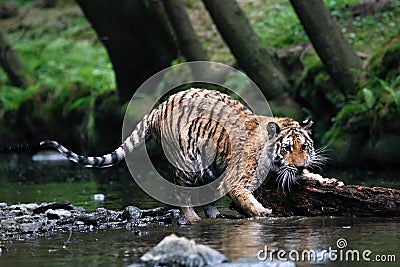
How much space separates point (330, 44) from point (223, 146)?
16.7 feet

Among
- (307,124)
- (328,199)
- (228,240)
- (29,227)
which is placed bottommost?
(228,240)

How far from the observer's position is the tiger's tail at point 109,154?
8.16 m

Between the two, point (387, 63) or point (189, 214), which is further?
point (387, 63)

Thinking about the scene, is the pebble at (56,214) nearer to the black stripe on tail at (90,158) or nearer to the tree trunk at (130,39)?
the black stripe on tail at (90,158)

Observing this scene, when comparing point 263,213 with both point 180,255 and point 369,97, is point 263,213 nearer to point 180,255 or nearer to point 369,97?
point 180,255

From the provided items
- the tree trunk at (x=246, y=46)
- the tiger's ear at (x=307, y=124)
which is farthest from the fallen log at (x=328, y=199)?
the tree trunk at (x=246, y=46)

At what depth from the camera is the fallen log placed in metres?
7.67

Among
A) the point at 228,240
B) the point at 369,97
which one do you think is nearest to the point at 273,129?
the point at 228,240

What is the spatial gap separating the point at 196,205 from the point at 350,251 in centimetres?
295

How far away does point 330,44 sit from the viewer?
13102mm

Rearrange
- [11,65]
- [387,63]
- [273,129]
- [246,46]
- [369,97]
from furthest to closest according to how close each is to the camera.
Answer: [11,65]
[246,46]
[387,63]
[369,97]
[273,129]

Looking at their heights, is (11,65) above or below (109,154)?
above

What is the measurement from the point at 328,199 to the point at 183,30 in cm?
811

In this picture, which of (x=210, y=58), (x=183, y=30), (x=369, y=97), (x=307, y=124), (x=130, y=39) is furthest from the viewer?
(x=210, y=58)
